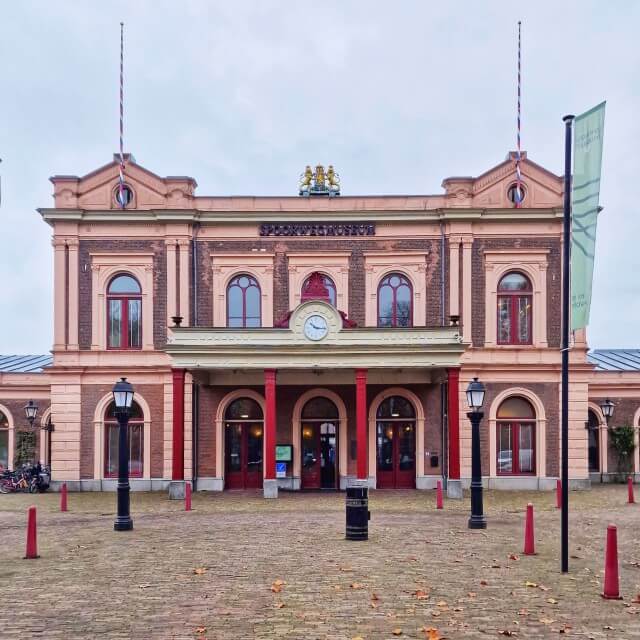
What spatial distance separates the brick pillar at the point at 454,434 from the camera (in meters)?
24.8

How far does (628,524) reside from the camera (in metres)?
18.6

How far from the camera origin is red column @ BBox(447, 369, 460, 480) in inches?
976

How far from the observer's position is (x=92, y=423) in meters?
28.1

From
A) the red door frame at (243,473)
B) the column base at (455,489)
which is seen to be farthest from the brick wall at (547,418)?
the red door frame at (243,473)

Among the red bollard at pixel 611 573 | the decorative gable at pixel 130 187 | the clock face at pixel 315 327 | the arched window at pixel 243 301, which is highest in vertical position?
the decorative gable at pixel 130 187

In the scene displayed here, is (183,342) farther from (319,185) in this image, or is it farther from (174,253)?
(319,185)

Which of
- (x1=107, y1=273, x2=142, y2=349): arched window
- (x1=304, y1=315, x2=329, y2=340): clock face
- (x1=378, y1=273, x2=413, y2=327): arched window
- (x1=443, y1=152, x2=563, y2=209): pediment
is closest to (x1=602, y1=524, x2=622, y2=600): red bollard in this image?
(x1=304, y1=315, x2=329, y2=340): clock face

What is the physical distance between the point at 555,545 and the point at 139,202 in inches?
751

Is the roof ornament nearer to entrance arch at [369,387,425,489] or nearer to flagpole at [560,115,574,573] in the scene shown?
entrance arch at [369,387,425,489]

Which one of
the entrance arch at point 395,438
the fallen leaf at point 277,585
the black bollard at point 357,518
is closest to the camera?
the fallen leaf at point 277,585

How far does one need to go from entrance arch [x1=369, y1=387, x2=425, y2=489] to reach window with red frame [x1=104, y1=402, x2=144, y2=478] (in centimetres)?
800

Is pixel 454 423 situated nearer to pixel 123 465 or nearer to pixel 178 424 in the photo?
pixel 178 424

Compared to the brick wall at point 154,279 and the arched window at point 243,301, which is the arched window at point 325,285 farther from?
the brick wall at point 154,279

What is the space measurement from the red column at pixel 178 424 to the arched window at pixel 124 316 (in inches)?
144
